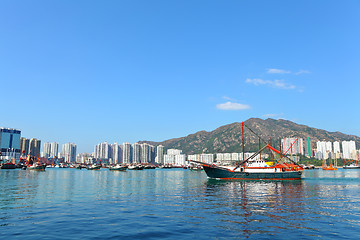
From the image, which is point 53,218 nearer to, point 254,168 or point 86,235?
point 86,235

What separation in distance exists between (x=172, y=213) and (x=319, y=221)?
40.7ft

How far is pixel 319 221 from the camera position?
19.8 m

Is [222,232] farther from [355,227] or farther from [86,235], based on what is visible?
[355,227]

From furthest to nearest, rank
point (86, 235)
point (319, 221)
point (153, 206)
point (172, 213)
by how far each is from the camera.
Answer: point (153, 206) → point (172, 213) → point (319, 221) → point (86, 235)

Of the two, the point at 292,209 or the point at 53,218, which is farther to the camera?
the point at 292,209

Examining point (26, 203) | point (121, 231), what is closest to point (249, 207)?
point (121, 231)

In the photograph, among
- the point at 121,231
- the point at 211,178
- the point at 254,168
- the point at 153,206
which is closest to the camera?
the point at 121,231

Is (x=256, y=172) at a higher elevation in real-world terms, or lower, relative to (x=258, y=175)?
higher

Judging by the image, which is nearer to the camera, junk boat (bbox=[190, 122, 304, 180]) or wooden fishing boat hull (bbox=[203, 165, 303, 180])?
wooden fishing boat hull (bbox=[203, 165, 303, 180])

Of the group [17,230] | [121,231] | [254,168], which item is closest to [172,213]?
[121,231]

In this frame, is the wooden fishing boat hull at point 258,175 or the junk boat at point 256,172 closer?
the wooden fishing boat hull at point 258,175

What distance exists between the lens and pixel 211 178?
75.0 m

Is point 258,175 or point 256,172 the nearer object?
point 258,175

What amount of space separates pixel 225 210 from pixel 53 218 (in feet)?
51.4
